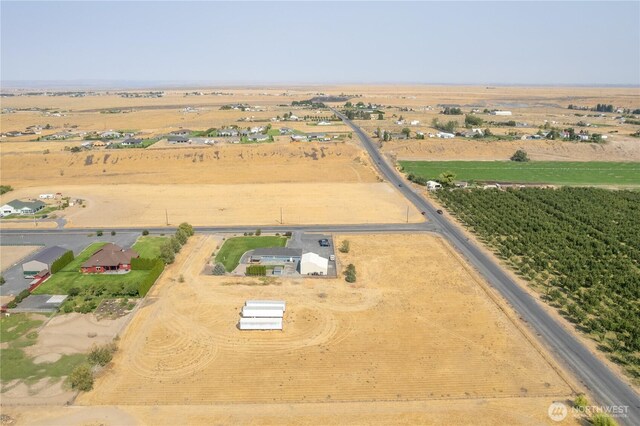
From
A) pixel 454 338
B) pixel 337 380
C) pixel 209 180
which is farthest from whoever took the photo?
pixel 209 180

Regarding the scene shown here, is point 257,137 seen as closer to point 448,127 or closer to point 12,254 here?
point 448,127

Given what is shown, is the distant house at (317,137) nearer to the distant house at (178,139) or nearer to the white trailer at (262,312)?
the distant house at (178,139)

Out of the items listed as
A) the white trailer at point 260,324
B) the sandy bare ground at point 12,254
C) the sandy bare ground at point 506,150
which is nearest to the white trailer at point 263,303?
the white trailer at point 260,324

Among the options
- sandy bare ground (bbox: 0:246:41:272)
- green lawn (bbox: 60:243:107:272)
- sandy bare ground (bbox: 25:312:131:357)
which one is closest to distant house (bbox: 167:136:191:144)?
green lawn (bbox: 60:243:107:272)

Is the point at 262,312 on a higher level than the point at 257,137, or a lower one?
lower

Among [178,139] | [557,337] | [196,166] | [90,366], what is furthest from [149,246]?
[178,139]

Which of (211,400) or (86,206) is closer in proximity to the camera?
(211,400)

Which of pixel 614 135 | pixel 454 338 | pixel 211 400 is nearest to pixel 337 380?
pixel 211 400

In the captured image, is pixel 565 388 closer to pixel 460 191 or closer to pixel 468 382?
pixel 468 382
